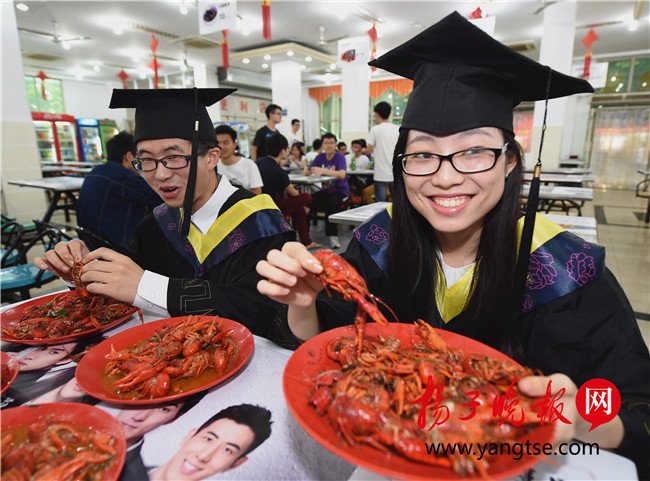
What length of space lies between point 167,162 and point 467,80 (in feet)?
5.02

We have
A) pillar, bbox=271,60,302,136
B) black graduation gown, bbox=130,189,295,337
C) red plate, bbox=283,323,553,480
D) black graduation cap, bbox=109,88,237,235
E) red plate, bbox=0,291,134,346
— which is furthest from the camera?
pillar, bbox=271,60,302,136

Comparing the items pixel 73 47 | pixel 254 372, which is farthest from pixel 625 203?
pixel 73 47

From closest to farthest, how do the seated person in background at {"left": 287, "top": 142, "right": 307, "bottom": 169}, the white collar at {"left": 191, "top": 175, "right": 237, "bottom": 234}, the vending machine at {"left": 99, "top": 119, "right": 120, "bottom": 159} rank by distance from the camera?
the white collar at {"left": 191, "top": 175, "right": 237, "bottom": 234} < the seated person in background at {"left": 287, "top": 142, "right": 307, "bottom": 169} < the vending machine at {"left": 99, "top": 119, "right": 120, "bottom": 159}

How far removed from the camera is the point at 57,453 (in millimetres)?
881

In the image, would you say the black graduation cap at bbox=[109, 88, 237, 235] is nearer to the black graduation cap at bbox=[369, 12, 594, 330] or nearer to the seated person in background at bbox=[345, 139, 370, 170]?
the black graduation cap at bbox=[369, 12, 594, 330]

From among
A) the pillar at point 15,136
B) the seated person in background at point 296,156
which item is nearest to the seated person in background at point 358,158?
the seated person in background at point 296,156

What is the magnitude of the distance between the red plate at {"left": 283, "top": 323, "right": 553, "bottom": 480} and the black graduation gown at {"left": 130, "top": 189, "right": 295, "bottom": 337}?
590mm

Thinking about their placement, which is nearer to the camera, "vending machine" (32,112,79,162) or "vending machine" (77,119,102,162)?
"vending machine" (32,112,79,162)

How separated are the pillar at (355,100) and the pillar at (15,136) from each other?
9622mm

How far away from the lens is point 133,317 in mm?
1762

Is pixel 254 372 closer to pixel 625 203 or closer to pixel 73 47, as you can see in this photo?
pixel 625 203

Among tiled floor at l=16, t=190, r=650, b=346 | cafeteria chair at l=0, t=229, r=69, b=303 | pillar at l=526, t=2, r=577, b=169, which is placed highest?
pillar at l=526, t=2, r=577, b=169

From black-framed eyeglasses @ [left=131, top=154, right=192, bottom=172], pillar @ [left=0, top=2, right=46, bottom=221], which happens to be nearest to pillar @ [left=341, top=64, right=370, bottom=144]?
pillar @ [left=0, top=2, right=46, bottom=221]

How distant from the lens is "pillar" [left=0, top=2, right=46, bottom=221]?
7438mm
